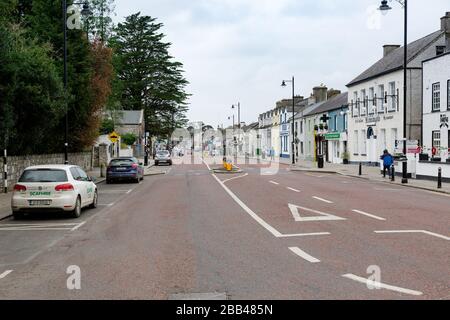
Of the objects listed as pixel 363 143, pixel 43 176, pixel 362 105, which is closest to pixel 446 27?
pixel 362 105

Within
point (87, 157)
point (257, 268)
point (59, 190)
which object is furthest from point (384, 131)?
point (257, 268)

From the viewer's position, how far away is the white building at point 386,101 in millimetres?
41844

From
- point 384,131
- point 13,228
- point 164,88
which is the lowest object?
point 13,228

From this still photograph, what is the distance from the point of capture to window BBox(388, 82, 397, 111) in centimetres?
4295

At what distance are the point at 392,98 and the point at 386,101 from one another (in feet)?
3.47

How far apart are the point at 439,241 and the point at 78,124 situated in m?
27.8

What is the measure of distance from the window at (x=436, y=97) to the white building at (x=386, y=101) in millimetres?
4622

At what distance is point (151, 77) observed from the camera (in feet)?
261

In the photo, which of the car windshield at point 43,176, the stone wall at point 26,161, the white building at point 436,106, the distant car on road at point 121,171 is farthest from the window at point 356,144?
the car windshield at point 43,176

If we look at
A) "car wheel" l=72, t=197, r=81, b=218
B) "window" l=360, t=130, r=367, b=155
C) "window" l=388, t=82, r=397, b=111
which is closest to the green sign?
"window" l=360, t=130, r=367, b=155
